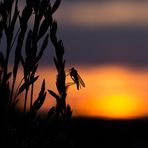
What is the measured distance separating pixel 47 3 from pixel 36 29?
127 mm

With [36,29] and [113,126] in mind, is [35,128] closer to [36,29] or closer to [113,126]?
[36,29]

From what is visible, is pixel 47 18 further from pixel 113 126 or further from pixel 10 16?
pixel 113 126

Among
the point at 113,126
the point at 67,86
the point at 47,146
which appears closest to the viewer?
the point at 47,146

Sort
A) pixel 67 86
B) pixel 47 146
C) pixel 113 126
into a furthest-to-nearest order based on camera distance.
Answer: pixel 113 126 → pixel 67 86 → pixel 47 146

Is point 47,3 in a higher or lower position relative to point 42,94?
higher

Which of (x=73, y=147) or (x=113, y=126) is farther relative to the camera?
(x=113, y=126)

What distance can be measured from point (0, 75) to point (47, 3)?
1.24 ft

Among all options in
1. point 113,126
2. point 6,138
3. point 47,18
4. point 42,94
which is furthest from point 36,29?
point 113,126

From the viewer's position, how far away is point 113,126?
12547 mm

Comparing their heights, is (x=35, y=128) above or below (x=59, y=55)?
below

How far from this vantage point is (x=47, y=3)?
297cm

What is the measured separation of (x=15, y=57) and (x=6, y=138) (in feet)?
1.11

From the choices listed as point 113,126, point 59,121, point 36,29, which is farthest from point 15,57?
point 113,126

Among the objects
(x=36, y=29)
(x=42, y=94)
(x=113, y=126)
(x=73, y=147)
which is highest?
(x=113, y=126)
